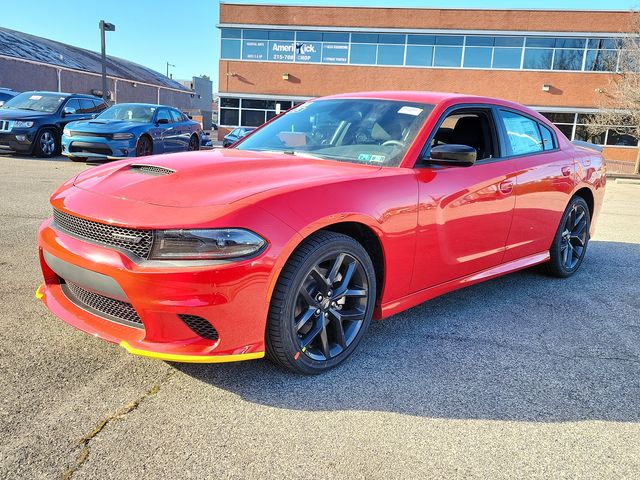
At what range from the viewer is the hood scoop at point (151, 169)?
121 inches

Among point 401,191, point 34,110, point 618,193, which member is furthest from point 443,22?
point 401,191

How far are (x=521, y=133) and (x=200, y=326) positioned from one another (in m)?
3.24

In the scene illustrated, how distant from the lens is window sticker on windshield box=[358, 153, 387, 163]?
3461mm

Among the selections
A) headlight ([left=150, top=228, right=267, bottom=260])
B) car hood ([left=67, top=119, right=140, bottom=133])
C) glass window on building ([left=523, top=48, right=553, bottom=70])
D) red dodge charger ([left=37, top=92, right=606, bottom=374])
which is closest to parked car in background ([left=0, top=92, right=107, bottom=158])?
car hood ([left=67, top=119, right=140, bottom=133])

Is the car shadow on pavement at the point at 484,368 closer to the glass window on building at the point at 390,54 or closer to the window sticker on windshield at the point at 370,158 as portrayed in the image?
the window sticker on windshield at the point at 370,158

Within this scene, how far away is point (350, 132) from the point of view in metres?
3.77

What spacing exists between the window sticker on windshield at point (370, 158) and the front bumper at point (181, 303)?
1.28m

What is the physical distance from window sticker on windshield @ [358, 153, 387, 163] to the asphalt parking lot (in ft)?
3.66

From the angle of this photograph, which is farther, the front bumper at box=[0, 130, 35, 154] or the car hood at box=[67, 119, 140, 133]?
the front bumper at box=[0, 130, 35, 154]

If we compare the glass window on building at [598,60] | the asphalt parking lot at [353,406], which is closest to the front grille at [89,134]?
the asphalt parking lot at [353,406]

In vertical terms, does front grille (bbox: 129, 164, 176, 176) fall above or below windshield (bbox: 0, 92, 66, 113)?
below

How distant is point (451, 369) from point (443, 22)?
97.8 feet

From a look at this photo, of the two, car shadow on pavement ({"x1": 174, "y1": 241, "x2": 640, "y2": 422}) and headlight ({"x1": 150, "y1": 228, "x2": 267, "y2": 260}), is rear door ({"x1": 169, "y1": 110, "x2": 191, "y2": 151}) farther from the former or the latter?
headlight ({"x1": 150, "y1": 228, "x2": 267, "y2": 260})

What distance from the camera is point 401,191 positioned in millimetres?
3189
